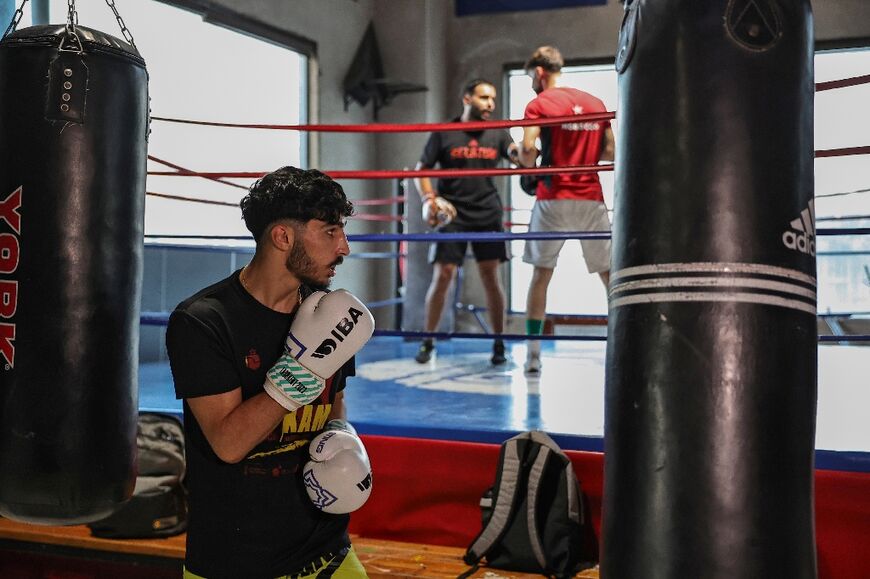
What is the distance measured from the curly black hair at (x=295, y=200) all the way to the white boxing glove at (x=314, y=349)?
17 centimetres

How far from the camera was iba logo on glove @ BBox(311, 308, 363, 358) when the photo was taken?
140 centimetres

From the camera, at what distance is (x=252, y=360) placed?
59.8 inches

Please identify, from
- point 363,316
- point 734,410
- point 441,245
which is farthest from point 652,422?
point 441,245

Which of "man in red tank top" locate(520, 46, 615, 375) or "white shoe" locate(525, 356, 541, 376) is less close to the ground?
"man in red tank top" locate(520, 46, 615, 375)

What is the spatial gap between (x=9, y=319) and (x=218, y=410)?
654mm

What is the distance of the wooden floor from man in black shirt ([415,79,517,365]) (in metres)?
1.79

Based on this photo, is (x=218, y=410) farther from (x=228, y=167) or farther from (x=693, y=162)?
(x=228, y=167)

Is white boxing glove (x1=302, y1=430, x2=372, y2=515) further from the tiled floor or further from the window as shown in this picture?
the window

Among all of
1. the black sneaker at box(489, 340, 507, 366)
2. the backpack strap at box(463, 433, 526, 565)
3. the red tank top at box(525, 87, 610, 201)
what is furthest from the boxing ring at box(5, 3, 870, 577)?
the red tank top at box(525, 87, 610, 201)

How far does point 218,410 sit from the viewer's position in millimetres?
1434

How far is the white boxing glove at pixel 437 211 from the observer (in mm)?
3891

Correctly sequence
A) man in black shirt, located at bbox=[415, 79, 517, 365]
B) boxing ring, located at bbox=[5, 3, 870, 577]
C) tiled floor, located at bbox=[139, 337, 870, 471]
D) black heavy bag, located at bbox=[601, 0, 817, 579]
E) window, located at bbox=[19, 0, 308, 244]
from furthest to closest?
window, located at bbox=[19, 0, 308, 244]
man in black shirt, located at bbox=[415, 79, 517, 365]
tiled floor, located at bbox=[139, 337, 870, 471]
boxing ring, located at bbox=[5, 3, 870, 577]
black heavy bag, located at bbox=[601, 0, 817, 579]

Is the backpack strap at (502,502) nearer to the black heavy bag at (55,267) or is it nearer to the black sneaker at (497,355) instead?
the black heavy bag at (55,267)

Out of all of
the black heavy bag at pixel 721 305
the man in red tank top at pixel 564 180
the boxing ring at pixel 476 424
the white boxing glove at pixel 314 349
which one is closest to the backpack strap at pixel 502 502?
the boxing ring at pixel 476 424
